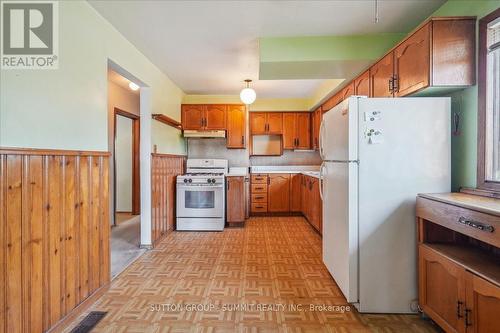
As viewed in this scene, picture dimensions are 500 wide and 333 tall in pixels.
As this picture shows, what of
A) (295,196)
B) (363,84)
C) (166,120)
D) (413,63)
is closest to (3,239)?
(166,120)

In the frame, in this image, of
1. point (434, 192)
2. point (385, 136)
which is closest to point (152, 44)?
point (385, 136)

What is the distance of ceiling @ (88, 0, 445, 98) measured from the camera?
221 cm

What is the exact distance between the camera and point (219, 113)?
203 inches

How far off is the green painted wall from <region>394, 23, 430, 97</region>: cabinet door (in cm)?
31

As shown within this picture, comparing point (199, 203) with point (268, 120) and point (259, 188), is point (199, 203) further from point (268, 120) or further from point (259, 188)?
point (268, 120)

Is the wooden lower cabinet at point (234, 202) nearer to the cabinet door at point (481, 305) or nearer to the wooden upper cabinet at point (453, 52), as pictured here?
the wooden upper cabinet at point (453, 52)

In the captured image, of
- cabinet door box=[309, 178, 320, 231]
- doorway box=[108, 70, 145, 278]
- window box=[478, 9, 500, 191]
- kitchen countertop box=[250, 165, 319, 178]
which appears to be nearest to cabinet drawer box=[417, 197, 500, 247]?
window box=[478, 9, 500, 191]

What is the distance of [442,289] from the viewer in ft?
5.60

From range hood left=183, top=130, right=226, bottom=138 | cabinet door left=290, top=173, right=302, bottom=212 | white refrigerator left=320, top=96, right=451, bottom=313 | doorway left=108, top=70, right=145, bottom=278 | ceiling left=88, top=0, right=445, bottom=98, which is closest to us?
white refrigerator left=320, top=96, right=451, bottom=313

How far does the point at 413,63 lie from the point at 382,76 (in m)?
0.54

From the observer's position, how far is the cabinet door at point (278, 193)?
5.51 meters

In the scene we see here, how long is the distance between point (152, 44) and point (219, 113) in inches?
89.8

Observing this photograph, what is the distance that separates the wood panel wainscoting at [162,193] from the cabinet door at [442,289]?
3038 mm

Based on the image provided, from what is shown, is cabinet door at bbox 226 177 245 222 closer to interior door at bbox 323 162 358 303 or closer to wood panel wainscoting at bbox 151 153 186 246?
wood panel wainscoting at bbox 151 153 186 246
